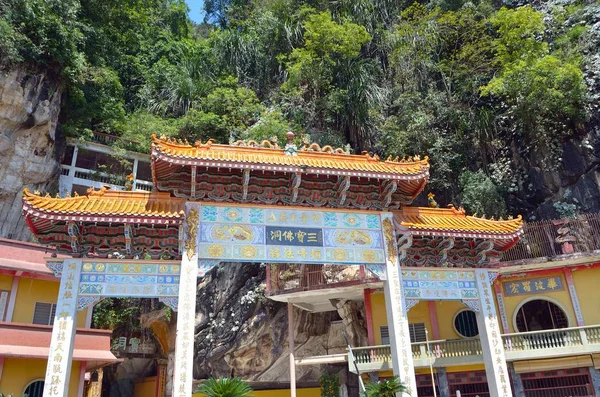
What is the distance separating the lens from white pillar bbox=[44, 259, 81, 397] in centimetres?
831

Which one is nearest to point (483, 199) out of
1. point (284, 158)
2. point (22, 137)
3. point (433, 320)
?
point (433, 320)

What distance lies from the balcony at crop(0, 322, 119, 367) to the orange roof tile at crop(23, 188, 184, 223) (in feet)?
16.3

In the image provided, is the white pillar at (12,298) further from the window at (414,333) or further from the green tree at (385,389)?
the window at (414,333)

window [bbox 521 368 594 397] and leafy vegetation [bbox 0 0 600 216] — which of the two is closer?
window [bbox 521 368 594 397]

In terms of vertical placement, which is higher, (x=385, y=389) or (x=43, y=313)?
(x=43, y=313)

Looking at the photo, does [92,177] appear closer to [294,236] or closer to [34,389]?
[34,389]

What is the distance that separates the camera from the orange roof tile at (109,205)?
8781 mm

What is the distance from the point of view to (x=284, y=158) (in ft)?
35.3

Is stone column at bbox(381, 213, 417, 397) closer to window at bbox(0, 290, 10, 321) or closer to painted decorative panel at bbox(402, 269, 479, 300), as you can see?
painted decorative panel at bbox(402, 269, 479, 300)

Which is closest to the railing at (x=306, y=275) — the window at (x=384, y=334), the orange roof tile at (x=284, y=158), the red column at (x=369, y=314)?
the red column at (x=369, y=314)

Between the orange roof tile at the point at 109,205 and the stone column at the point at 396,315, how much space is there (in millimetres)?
4733

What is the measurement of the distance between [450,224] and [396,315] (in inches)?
108

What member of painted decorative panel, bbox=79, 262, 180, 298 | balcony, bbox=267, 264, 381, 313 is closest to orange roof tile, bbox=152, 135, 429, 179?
painted decorative panel, bbox=79, 262, 180, 298

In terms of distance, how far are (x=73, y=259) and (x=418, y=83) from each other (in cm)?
1904
